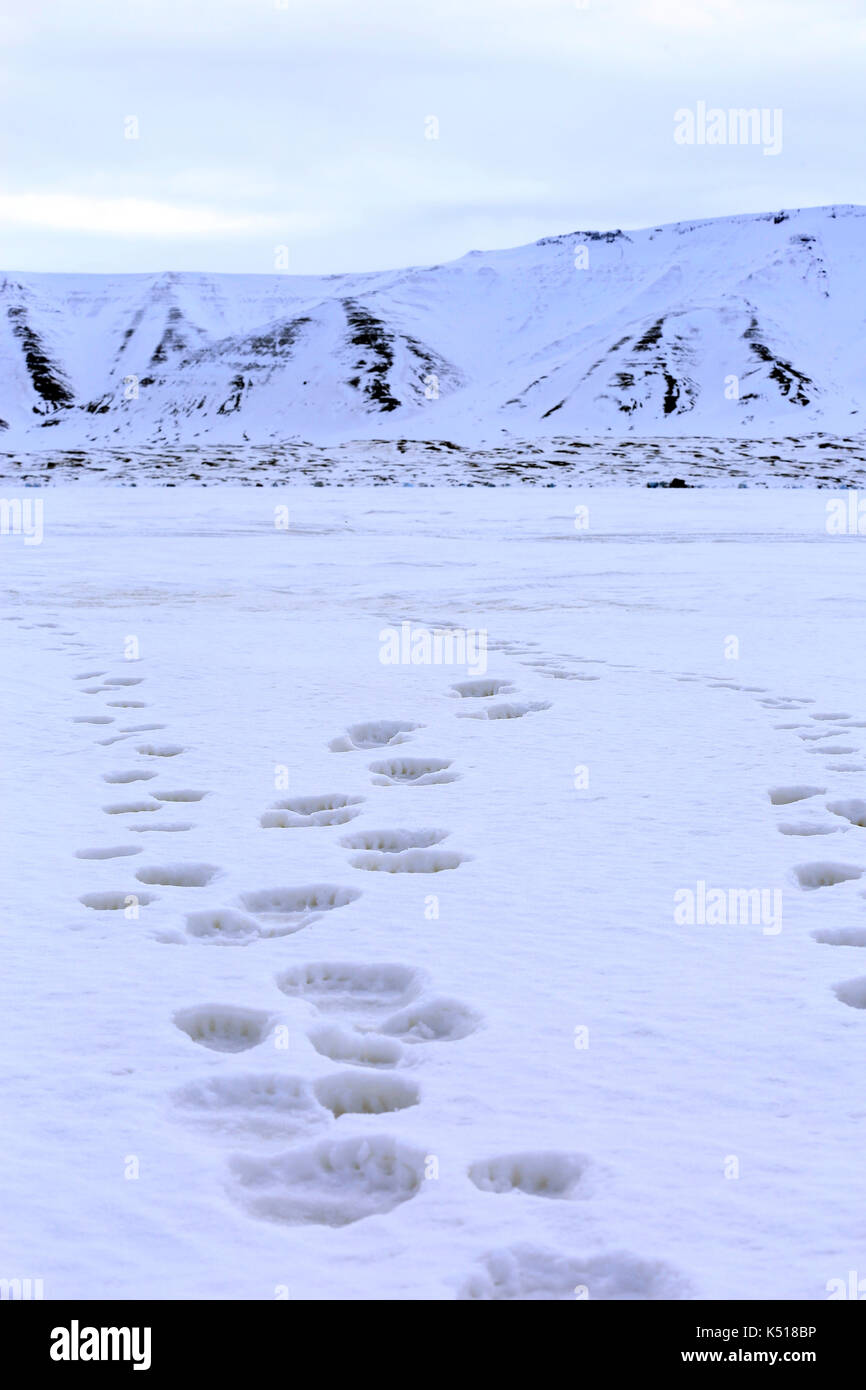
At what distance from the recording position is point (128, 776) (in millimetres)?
5031

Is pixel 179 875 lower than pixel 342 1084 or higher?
higher

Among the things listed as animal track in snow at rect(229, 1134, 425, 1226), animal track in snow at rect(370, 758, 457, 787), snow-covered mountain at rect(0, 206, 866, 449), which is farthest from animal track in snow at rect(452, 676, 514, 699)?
snow-covered mountain at rect(0, 206, 866, 449)

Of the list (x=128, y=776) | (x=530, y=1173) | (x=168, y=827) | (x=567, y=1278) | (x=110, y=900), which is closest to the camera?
(x=567, y=1278)

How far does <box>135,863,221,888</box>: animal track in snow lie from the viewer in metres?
3.87

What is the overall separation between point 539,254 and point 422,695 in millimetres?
130513

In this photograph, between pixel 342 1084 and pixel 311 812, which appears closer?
pixel 342 1084

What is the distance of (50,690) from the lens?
6.73 metres

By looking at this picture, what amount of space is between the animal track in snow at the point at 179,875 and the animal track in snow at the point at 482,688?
287cm

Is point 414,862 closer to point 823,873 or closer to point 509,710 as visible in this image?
point 823,873

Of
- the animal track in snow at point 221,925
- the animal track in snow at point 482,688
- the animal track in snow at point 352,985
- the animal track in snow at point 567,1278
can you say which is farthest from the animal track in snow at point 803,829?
the animal track in snow at point 482,688

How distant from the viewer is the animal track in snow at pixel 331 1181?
2295 mm

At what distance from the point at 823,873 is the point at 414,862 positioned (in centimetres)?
127

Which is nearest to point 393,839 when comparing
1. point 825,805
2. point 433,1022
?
point 433,1022
